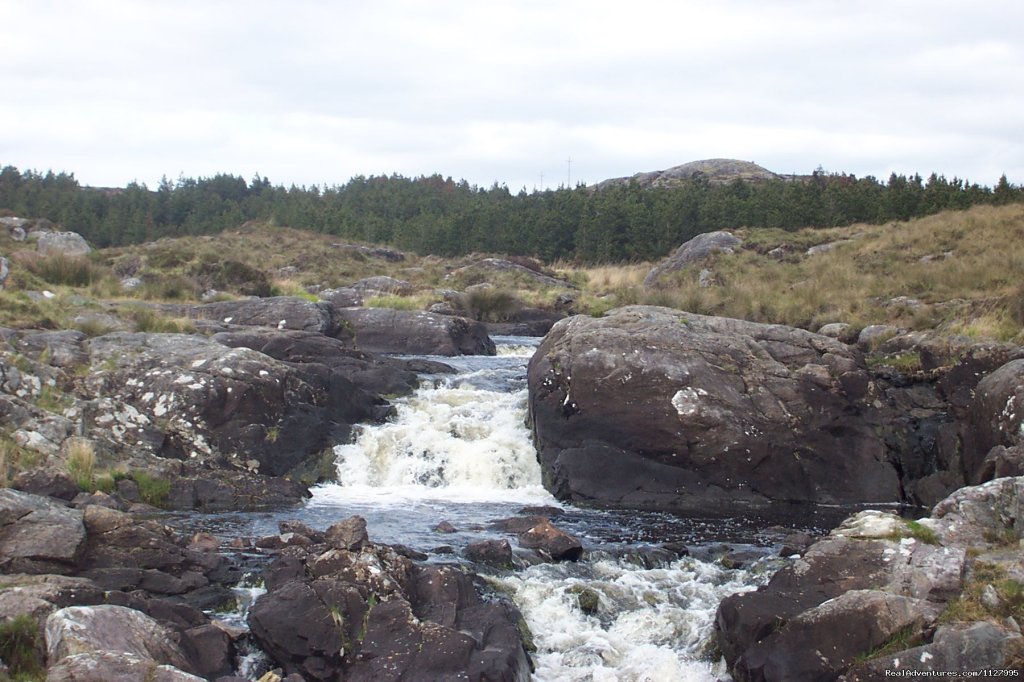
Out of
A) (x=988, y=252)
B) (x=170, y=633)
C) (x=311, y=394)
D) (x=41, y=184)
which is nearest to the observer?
(x=170, y=633)

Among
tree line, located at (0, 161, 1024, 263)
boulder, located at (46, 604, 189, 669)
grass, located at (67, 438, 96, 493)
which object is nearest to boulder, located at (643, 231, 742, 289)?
tree line, located at (0, 161, 1024, 263)

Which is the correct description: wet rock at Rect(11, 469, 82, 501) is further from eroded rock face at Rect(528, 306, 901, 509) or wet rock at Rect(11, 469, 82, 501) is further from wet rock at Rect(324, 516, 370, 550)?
eroded rock face at Rect(528, 306, 901, 509)

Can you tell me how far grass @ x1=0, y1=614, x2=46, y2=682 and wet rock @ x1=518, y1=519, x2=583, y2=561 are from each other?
5676mm

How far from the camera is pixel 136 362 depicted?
15.8 metres

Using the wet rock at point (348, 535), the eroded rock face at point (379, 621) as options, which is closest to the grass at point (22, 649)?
the eroded rock face at point (379, 621)

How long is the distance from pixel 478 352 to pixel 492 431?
8261 mm

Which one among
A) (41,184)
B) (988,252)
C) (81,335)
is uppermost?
(41,184)

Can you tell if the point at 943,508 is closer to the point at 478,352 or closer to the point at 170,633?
the point at 170,633

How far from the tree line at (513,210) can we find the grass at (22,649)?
36695 millimetres

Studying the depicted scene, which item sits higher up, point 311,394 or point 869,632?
point 311,394

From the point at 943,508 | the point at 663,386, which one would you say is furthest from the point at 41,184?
the point at 943,508

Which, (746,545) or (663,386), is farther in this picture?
(663,386)

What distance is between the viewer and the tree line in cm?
4456

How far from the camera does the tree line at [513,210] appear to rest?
44562 millimetres
